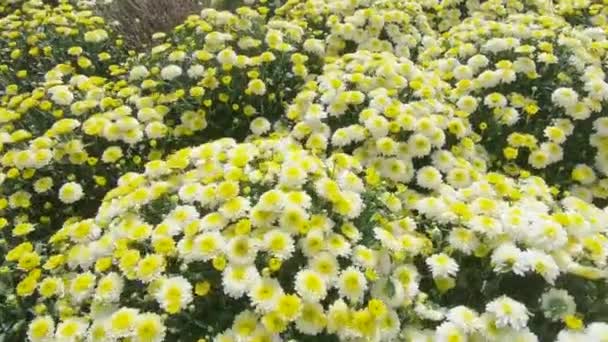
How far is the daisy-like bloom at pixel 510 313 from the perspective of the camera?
2500mm

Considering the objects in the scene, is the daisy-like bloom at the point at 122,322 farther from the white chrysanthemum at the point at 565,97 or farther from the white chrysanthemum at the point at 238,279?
the white chrysanthemum at the point at 565,97

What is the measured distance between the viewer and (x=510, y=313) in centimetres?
251

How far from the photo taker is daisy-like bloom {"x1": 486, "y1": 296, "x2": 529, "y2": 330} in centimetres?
250

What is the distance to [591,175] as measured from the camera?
3893 millimetres

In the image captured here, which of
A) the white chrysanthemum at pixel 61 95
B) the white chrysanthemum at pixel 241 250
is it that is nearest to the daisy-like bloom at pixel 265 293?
the white chrysanthemum at pixel 241 250

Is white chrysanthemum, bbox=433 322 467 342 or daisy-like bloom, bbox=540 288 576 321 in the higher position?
daisy-like bloom, bbox=540 288 576 321

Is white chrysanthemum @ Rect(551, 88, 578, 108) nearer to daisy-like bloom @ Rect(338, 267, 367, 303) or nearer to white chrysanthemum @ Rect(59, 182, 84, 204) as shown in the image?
daisy-like bloom @ Rect(338, 267, 367, 303)

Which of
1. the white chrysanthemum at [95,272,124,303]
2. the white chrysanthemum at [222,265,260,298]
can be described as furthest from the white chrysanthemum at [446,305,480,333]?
the white chrysanthemum at [95,272,124,303]

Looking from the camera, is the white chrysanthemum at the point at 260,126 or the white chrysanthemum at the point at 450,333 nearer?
the white chrysanthemum at the point at 450,333

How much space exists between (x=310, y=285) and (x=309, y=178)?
2.06 feet

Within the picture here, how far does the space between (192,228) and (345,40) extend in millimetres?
2841

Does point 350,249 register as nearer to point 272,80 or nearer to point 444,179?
point 444,179

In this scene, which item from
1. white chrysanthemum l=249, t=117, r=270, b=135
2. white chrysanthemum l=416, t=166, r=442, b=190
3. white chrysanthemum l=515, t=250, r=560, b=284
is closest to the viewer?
white chrysanthemum l=515, t=250, r=560, b=284

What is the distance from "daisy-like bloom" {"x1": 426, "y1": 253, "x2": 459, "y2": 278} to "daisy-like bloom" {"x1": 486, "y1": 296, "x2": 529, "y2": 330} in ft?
0.82
